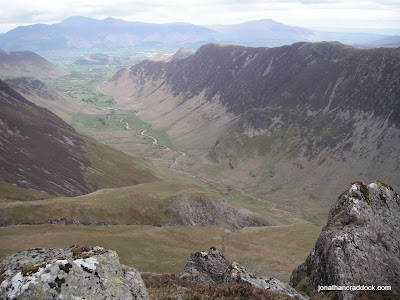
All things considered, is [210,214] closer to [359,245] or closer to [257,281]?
[359,245]

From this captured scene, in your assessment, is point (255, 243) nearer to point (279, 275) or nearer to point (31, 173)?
point (279, 275)

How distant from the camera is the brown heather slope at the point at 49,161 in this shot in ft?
380

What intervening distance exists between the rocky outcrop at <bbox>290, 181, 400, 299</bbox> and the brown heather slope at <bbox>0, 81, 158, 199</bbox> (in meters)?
87.1

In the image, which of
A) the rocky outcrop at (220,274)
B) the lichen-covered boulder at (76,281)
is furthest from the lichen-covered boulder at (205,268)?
the lichen-covered boulder at (76,281)

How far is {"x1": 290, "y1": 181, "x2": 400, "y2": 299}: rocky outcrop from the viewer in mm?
33000

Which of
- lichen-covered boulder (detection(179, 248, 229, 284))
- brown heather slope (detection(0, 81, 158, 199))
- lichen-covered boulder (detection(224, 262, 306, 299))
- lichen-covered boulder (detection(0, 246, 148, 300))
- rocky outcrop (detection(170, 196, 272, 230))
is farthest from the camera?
brown heather slope (detection(0, 81, 158, 199))

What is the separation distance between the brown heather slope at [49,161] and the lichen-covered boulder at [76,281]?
8165 centimetres

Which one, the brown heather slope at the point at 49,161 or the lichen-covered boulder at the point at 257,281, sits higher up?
the lichen-covered boulder at the point at 257,281

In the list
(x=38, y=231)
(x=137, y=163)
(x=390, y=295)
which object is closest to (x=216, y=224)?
(x=38, y=231)

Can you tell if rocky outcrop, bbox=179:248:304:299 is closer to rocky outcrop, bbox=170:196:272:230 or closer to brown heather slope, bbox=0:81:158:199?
rocky outcrop, bbox=170:196:272:230

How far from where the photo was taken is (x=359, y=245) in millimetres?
35219

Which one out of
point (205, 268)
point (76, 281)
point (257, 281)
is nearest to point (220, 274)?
point (205, 268)

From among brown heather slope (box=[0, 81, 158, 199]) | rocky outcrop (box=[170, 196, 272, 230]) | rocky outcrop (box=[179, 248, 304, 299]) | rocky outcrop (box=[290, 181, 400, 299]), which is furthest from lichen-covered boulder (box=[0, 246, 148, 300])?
brown heather slope (box=[0, 81, 158, 199])

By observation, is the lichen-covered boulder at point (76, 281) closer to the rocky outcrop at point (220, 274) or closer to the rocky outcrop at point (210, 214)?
the rocky outcrop at point (220, 274)
